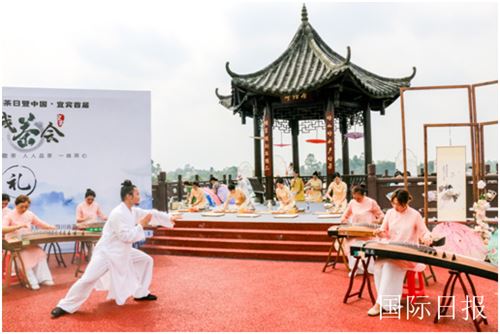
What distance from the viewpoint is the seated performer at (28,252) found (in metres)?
5.29

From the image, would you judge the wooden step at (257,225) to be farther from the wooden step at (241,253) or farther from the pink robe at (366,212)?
the pink robe at (366,212)

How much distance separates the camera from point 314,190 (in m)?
12.2

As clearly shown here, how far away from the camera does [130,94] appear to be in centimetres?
662

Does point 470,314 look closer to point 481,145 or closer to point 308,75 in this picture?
point 481,145

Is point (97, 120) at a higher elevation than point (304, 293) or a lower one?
higher

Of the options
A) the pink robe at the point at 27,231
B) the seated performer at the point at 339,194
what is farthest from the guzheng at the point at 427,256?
the seated performer at the point at 339,194

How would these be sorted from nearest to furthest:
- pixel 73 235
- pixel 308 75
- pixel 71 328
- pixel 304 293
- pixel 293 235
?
pixel 71 328, pixel 304 293, pixel 73 235, pixel 293 235, pixel 308 75

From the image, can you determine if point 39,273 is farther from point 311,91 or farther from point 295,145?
point 295,145

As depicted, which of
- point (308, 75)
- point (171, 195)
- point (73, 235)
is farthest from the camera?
point (171, 195)

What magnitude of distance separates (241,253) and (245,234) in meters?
0.61

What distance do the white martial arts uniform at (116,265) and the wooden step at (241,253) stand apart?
2.67 meters

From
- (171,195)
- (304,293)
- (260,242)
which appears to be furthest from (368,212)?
(171,195)

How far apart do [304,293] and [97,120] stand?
4479 mm

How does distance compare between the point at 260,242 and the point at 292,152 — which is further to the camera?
the point at 292,152
